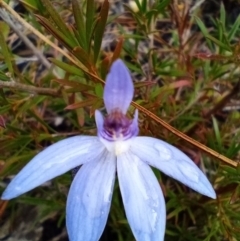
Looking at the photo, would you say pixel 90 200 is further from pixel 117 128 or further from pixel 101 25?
pixel 101 25

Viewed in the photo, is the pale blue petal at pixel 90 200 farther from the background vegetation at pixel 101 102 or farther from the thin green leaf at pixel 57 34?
the thin green leaf at pixel 57 34

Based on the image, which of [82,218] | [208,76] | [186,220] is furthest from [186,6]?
[82,218]

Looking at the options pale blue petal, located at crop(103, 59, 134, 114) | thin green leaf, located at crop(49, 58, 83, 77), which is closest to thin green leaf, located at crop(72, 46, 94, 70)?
thin green leaf, located at crop(49, 58, 83, 77)

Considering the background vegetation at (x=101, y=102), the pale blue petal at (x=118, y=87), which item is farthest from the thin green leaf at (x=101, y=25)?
the pale blue petal at (x=118, y=87)

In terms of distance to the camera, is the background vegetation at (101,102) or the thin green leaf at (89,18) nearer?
the thin green leaf at (89,18)

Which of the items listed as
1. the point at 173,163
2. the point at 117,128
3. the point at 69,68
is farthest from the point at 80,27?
the point at 173,163

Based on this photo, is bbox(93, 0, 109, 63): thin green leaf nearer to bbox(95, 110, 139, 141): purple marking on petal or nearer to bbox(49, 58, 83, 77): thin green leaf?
bbox(49, 58, 83, 77): thin green leaf
